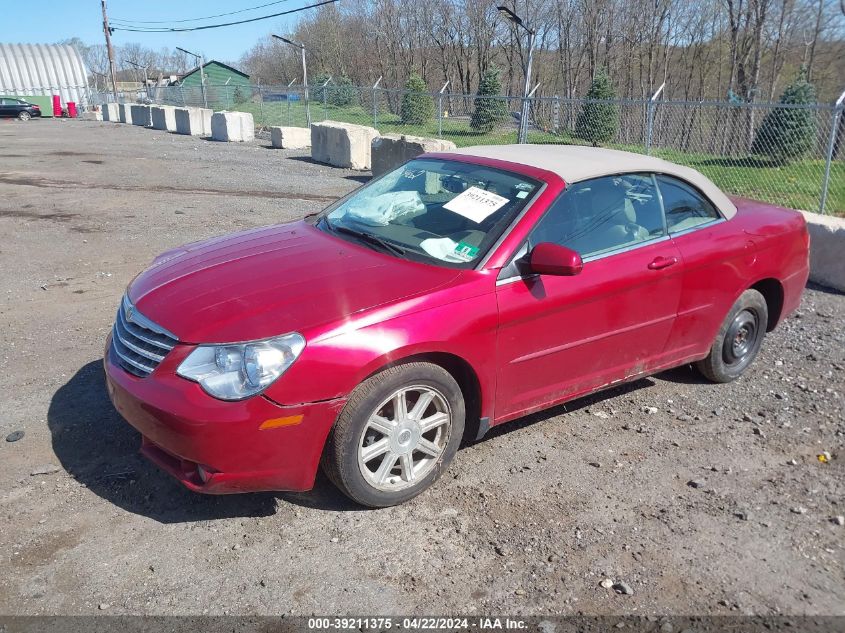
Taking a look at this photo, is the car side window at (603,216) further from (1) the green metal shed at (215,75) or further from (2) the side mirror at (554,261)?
(1) the green metal shed at (215,75)

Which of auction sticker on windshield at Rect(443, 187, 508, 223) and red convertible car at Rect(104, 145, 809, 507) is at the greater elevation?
auction sticker on windshield at Rect(443, 187, 508, 223)

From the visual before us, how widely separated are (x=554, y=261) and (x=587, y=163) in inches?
39.4

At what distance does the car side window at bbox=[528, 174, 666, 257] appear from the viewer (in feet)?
12.3

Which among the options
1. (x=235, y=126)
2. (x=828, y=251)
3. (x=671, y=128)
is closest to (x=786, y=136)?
(x=671, y=128)

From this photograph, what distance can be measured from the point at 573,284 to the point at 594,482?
3.45ft

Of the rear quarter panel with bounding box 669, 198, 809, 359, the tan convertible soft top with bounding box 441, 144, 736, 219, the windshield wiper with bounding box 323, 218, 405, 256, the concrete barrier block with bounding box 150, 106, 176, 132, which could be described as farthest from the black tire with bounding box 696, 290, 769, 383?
the concrete barrier block with bounding box 150, 106, 176, 132

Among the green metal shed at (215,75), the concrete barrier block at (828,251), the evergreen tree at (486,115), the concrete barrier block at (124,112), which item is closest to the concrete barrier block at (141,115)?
the concrete barrier block at (124,112)

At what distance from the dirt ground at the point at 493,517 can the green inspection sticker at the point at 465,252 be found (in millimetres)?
1133

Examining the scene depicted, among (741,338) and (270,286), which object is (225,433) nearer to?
(270,286)

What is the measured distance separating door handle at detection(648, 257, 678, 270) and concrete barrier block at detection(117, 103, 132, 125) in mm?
40243

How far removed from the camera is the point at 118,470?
3.59 metres

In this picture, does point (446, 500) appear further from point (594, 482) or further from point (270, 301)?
point (270, 301)

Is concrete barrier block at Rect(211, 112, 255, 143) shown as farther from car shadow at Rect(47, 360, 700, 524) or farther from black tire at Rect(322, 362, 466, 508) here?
black tire at Rect(322, 362, 466, 508)

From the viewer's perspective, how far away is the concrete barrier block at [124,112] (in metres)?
39.0
